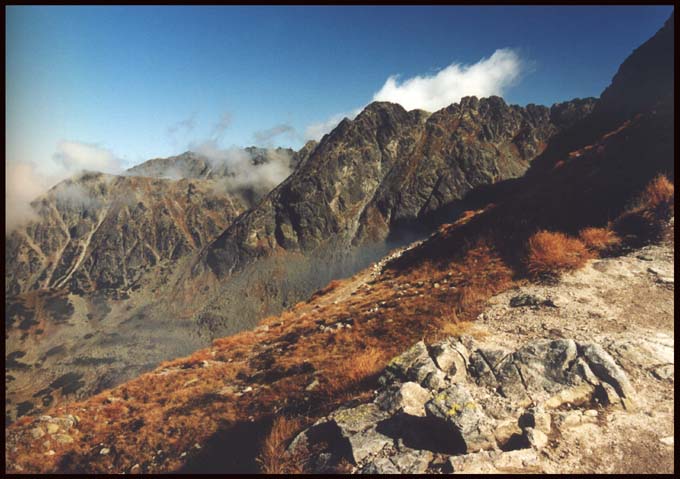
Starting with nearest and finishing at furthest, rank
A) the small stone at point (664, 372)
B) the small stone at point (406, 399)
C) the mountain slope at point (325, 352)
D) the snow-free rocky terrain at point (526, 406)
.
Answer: the snow-free rocky terrain at point (526, 406), the small stone at point (406, 399), the small stone at point (664, 372), the mountain slope at point (325, 352)

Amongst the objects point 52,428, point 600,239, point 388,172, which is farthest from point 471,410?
point 388,172

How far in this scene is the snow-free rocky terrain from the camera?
532cm

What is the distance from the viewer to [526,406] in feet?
20.6

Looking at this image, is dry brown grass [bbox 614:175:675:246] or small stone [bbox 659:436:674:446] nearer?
small stone [bbox 659:436:674:446]

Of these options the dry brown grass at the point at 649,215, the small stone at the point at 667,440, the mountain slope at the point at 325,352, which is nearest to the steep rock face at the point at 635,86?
the mountain slope at the point at 325,352

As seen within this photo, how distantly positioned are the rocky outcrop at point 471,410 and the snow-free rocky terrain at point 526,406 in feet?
0.06

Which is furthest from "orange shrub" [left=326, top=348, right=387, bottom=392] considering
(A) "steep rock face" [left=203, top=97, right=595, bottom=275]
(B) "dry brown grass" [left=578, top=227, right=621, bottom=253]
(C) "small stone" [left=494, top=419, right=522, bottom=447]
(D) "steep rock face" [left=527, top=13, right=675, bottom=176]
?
(A) "steep rock face" [left=203, top=97, right=595, bottom=275]

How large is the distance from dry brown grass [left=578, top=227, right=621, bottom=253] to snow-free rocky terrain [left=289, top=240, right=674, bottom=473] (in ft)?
13.2

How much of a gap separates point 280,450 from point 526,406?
5.07 meters

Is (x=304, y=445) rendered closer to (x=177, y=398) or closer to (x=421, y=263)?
(x=177, y=398)

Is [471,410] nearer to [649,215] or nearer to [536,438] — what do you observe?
[536,438]

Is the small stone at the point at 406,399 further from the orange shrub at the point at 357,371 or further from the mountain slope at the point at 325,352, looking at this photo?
the orange shrub at the point at 357,371

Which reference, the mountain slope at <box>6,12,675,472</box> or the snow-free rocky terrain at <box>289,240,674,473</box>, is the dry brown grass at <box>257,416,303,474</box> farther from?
the snow-free rocky terrain at <box>289,240,674,473</box>

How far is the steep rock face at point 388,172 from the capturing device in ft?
473
